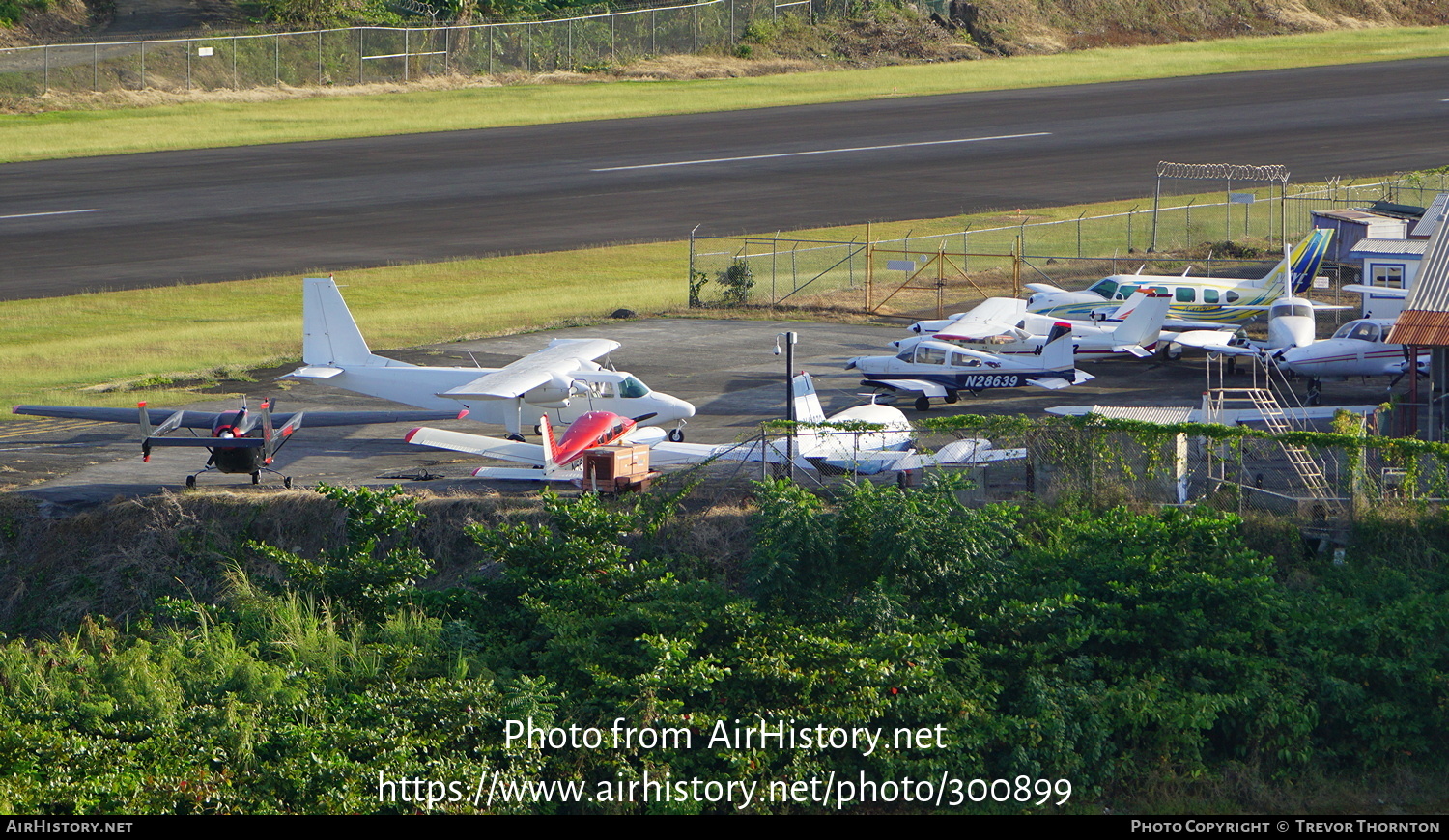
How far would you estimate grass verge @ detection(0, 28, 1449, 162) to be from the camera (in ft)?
293

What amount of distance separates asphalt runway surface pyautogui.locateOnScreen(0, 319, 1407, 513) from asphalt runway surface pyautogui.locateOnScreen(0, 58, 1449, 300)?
18.1 meters

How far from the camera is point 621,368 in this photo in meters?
48.6

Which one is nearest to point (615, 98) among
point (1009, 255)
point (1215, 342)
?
point (1009, 255)

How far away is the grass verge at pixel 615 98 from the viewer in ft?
293

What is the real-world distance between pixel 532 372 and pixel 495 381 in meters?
1.17

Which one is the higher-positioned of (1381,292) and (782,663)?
(1381,292)

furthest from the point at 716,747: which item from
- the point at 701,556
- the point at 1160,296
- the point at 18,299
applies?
the point at 18,299

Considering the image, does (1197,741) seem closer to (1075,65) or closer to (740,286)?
(740,286)

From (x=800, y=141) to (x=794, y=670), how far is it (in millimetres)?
68015

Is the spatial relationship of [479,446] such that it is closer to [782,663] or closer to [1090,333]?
[782,663]

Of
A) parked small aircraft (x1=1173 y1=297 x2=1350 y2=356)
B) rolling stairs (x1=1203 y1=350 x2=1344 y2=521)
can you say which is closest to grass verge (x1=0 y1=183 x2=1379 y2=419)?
parked small aircraft (x1=1173 y1=297 x2=1350 y2=356)

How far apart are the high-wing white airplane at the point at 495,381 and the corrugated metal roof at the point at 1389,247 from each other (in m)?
29.0

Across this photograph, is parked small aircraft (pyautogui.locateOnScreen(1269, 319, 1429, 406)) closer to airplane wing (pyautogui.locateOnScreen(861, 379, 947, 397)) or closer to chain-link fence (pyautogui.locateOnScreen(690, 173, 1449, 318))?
airplane wing (pyautogui.locateOnScreen(861, 379, 947, 397))

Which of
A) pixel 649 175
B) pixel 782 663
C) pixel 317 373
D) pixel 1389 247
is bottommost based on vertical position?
pixel 782 663
